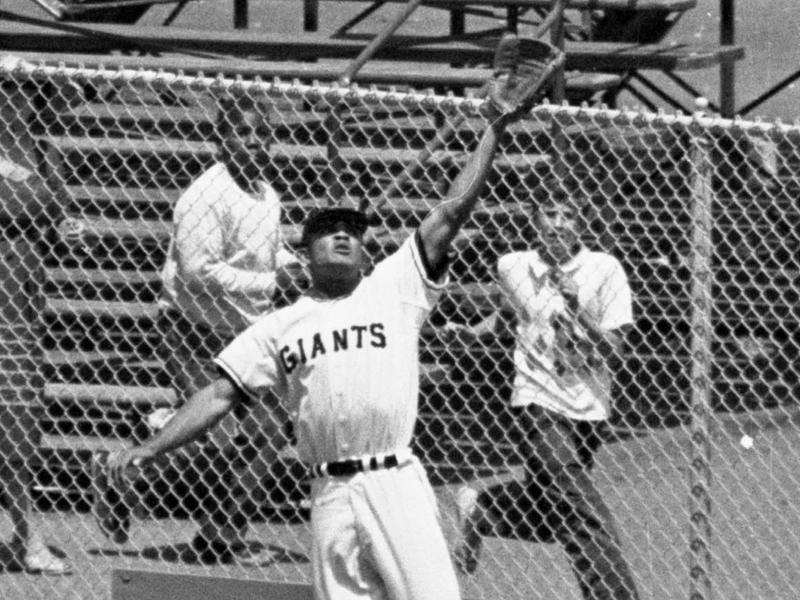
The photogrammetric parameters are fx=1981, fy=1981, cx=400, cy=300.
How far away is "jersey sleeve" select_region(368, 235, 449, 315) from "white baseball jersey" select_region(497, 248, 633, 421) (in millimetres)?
1671

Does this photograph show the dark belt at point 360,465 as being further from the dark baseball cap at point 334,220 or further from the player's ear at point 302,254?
the player's ear at point 302,254

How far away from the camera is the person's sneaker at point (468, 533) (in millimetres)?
8141

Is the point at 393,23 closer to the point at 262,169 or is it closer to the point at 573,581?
the point at 262,169

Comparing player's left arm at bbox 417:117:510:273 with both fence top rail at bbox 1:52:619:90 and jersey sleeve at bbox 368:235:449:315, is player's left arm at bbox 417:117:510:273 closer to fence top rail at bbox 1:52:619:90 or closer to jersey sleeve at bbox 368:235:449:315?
jersey sleeve at bbox 368:235:449:315

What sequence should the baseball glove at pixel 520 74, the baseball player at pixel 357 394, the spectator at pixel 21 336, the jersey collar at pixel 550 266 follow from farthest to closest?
the spectator at pixel 21 336 → the jersey collar at pixel 550 266 → the baseball glove at pixel 520 74 → the baseball player at pixel 357 394

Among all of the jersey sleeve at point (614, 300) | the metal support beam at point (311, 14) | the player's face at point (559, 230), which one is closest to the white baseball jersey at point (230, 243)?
the player's face at point (559, 230)

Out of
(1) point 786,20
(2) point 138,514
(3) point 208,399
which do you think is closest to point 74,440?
(2) point 138,514

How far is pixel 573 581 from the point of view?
347 inches

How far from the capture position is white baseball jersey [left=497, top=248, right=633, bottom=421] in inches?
316

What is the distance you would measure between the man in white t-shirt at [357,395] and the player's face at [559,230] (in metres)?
1.63

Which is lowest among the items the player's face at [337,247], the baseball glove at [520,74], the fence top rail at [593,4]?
the player's face at [337,247]

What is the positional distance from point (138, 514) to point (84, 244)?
4.12ft

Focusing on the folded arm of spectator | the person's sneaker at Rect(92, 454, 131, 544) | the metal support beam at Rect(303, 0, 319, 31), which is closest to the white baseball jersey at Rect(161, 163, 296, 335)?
the folded arm of spectator

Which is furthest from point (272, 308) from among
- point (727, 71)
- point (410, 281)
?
point (727, 71)
